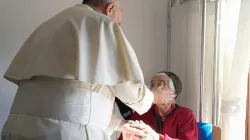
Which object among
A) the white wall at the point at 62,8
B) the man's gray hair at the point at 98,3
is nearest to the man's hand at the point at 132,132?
the man's gray hair at the point at 98,3

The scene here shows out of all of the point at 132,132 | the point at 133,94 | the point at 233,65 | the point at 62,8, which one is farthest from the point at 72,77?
the point at 62,8

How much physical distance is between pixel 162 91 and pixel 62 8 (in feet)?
2.47

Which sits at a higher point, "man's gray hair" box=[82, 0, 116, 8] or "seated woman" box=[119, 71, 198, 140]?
"man's gray hair" box=[82, 0, 116, 8]

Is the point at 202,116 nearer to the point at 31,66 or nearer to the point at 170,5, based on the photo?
the point at 170,5

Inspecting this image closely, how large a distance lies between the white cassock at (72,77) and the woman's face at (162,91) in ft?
2.45

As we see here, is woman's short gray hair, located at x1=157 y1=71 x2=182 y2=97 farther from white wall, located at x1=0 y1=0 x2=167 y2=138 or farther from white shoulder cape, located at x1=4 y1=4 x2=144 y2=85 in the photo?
white shoulder cape, located at x1=4 y1=4 x2=144 y2=85

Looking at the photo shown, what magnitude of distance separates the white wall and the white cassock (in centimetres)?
72

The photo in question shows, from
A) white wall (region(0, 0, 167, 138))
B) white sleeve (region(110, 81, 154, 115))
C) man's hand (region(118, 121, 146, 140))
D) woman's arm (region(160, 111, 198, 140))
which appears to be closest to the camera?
white sleeve (region(110, 81, 154, 115))

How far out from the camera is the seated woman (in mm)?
1886

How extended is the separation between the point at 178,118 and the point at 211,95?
217 millimetres

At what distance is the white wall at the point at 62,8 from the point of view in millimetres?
1945

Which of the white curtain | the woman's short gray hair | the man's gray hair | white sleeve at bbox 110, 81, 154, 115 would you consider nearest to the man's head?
the man's gray hair

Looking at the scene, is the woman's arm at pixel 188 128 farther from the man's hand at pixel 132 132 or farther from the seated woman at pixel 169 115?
the man's hand at pixel 132 132

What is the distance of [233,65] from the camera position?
172 centimetres
